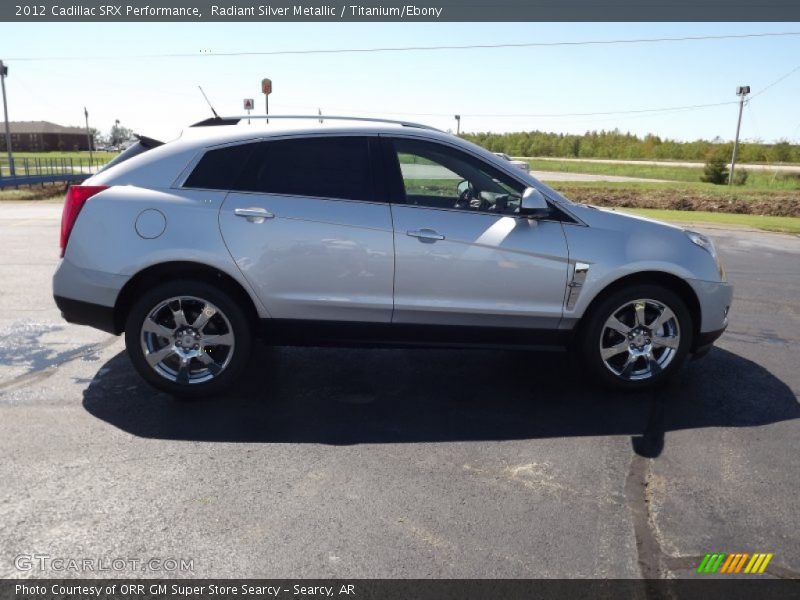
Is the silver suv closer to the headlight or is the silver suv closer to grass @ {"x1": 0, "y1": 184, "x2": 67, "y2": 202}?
the headlight

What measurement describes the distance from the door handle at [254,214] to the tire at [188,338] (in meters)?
0.52

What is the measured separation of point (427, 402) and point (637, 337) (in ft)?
5.21

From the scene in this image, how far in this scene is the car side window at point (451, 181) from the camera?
15.3 ft

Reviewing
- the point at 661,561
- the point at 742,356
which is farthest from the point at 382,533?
the point at 742,356

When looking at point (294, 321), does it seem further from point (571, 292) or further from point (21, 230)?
point (21, 230)

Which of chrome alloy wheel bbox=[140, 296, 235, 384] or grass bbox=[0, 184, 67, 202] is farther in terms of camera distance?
grass bbox=[0, 184, 67, 202]

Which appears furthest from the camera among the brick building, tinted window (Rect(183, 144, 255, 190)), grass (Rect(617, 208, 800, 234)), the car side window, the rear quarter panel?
the brick building

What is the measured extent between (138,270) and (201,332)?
0.57 m

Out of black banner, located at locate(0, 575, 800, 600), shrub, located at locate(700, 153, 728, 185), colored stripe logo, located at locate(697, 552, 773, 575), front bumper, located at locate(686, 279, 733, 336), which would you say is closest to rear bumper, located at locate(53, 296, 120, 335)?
black banner, located at locate(0, 575, 800, 600)

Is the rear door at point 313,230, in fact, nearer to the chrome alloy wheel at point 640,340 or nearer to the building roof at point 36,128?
the chrome alloy wheel at point 640,340

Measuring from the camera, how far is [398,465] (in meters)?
3.77

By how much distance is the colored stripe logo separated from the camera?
113 inches

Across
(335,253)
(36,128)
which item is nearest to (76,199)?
(335,253)

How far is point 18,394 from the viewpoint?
4.65 metres
